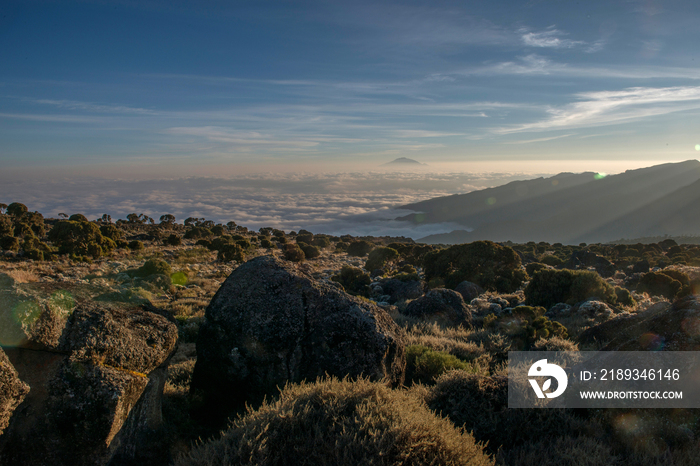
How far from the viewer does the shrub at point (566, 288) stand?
615 inches

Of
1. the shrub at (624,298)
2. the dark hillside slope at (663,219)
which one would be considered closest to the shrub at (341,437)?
the shrub at (624,298)

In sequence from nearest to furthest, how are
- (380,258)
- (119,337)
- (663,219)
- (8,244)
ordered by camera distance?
(119,337)
(8,244)
(380,258)
(663,219)

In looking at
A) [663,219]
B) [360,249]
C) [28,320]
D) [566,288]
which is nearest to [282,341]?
[28,320]

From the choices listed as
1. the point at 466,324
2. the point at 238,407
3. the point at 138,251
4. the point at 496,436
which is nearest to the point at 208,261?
the point at 138,251

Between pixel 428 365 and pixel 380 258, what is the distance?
83.9 feet

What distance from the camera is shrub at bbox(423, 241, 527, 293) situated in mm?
22750

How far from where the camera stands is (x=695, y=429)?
13.3ft

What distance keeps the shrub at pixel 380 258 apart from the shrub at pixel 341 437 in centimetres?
2774

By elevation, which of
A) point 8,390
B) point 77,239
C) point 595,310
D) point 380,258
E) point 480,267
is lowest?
point 380,258

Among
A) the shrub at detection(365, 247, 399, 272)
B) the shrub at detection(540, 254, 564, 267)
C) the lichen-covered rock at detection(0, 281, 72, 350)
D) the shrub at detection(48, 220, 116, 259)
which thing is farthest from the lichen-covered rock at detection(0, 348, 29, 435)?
the shrub at detection(540, 254, 564, 267)

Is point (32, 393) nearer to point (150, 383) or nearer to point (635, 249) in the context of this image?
point (150, 383)

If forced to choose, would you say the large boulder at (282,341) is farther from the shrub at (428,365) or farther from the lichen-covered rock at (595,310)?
the lichen-covered rock at (595,310)

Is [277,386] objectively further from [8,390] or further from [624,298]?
[624,298]

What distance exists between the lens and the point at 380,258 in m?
32.2
